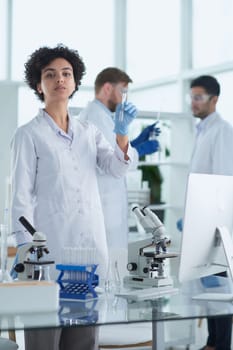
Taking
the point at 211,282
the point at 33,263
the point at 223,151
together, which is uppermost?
the point at 223,151

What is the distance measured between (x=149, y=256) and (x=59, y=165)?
0.61 m

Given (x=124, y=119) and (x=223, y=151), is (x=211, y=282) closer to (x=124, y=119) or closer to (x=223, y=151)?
(x=124, y=119)

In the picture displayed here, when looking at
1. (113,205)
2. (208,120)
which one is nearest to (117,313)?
(113,205)

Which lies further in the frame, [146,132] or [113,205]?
[146,132]

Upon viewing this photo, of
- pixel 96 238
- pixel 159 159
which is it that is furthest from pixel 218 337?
pixel 159 159

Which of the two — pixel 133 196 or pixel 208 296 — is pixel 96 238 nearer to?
pixel 208 296

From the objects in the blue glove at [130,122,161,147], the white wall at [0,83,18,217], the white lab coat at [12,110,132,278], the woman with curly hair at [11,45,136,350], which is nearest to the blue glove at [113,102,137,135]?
the woman with curly hair at [11,45,136,350]

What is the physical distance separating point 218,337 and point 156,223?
5.49 feet

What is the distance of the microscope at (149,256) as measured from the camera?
2.29m

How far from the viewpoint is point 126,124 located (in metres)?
2.84

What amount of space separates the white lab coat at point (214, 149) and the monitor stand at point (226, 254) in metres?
1.85

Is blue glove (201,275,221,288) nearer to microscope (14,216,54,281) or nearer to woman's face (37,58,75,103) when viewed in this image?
microscope (14,216,54,281)

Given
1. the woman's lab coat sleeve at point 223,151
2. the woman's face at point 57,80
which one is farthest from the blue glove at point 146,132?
the woman's face at point 57,80

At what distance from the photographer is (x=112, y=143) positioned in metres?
3.87
